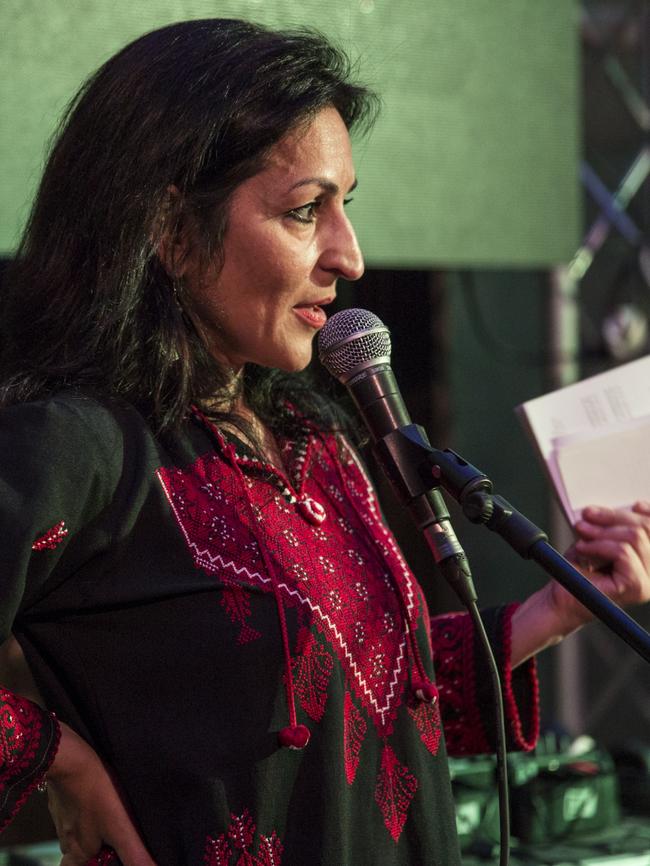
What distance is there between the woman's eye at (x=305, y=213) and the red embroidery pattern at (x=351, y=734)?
60 cm

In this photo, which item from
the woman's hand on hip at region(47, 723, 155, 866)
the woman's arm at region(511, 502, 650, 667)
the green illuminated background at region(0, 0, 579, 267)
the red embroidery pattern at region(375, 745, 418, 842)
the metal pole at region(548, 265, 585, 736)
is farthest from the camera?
the metal pole at region(548, 265, 585, 736)

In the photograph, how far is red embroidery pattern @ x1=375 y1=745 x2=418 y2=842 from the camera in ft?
5.08

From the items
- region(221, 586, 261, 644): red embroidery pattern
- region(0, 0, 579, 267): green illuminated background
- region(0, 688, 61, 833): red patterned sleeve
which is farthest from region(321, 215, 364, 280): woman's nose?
region(0, 0, 579, 267): green illuminated background

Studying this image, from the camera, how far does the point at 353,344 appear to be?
146cm

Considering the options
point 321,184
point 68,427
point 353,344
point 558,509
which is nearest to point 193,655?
point 68,427

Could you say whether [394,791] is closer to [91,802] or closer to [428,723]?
[428,723]

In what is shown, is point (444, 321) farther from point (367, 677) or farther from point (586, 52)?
point (367, 677)

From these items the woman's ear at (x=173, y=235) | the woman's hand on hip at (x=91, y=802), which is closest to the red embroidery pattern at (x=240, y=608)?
the woman's hand on hip at (x=91, y=802)

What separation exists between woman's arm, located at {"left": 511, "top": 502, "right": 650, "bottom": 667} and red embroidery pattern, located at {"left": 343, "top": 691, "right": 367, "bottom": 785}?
37 cm

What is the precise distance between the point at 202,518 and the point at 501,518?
1.35ft

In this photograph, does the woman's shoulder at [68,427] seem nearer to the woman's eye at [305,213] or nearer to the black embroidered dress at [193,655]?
the black embroidered dress at [193,655]

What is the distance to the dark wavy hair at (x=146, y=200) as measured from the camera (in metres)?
Answer: 1.56

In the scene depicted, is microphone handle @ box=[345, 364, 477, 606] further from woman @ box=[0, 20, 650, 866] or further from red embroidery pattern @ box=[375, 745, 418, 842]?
red embroidery pattern @ box=[375, 745, 418, 842]

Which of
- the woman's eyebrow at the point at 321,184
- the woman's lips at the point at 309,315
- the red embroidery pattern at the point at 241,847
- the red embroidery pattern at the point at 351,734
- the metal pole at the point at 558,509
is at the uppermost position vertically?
the woman's eyebrow at the point at 321,184
